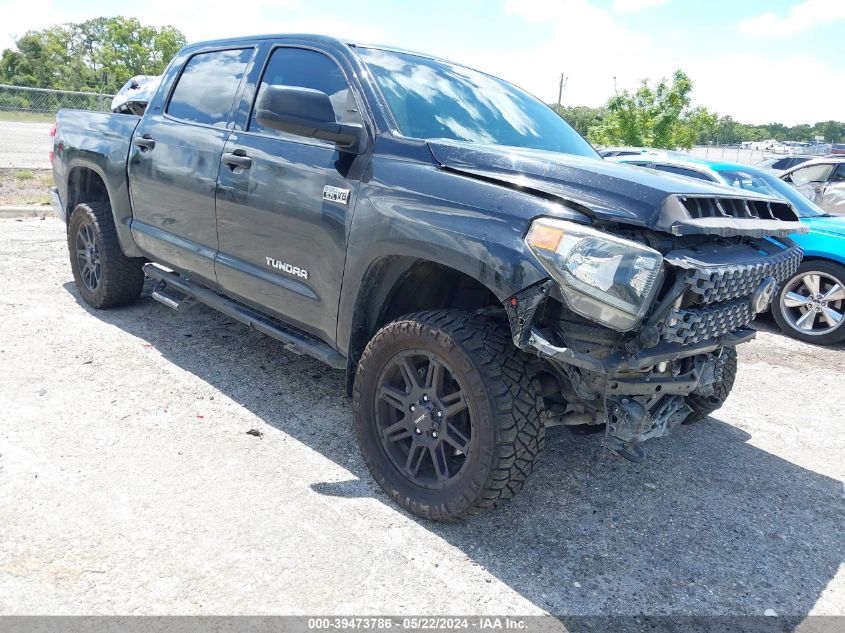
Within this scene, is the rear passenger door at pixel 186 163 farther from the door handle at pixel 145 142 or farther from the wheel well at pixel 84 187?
the wheel well at pixel 84 187

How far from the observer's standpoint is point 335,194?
3.13m

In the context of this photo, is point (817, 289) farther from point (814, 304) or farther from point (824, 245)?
point (824, 245)

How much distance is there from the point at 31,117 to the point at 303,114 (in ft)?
63.1

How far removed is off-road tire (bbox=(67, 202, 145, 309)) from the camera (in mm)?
5016

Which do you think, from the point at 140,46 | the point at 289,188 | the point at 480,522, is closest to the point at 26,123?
the point at 289,188

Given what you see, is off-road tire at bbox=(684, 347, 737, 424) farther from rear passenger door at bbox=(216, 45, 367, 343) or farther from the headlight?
rear passenger door at bbox=(216, 45, 367, 343)

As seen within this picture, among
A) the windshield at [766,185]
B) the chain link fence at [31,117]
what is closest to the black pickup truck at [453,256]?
the windshield at [766,185]

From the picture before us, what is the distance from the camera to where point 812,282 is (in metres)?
6.21

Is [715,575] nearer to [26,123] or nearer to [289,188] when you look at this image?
[289,188]

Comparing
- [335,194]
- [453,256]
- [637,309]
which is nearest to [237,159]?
[335,194]

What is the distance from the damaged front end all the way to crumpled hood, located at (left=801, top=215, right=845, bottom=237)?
4153mm

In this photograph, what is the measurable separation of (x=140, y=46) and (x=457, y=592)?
81295 millimetres

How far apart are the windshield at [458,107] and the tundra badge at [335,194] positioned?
0.39 meters

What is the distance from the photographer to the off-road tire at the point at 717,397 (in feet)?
10.4
